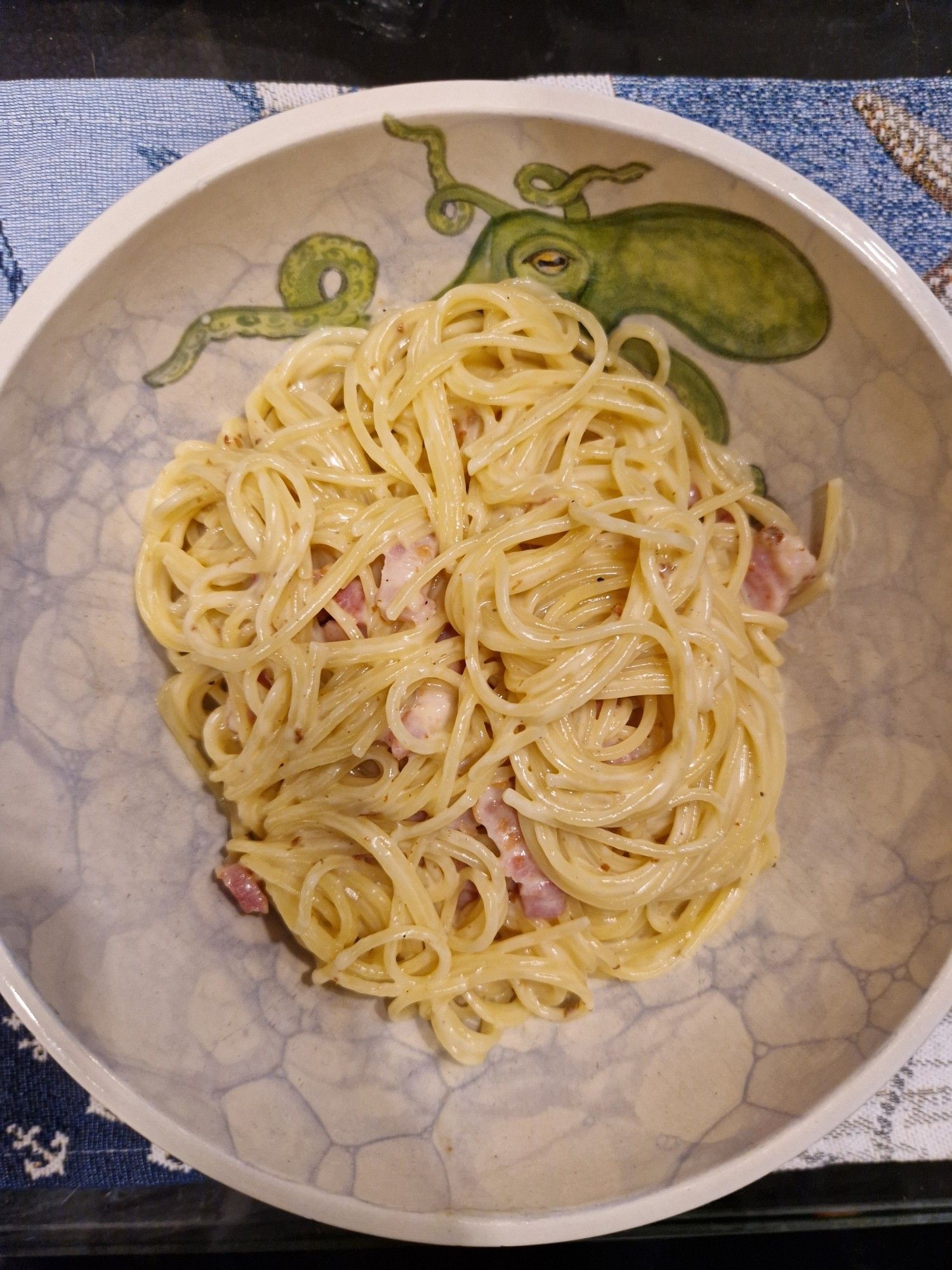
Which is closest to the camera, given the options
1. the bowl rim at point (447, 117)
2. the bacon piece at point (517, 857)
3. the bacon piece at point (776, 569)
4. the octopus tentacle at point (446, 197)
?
the bowl rim at point (447, 117)

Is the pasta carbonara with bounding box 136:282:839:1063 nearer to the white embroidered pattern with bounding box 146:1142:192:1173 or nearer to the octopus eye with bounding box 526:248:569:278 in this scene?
the octopus eye with bounding box 526:248:569:278

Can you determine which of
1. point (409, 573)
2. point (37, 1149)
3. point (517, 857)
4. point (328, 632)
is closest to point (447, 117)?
point (409, 573)

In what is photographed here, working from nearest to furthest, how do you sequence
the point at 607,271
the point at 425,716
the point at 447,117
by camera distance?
the point at 447,117
the point at 425,716
the point at 607,271

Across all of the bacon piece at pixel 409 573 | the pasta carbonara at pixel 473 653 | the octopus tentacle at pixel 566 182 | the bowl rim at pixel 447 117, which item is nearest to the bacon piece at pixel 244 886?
the pasta carbonara at pixel 473 653

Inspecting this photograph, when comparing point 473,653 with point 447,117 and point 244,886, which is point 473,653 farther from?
point 447,117

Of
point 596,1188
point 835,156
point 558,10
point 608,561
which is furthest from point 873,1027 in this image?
point 558,10

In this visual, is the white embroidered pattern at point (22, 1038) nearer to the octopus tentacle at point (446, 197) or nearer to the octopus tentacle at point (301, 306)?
the octopus tentacle at point (301, 306)

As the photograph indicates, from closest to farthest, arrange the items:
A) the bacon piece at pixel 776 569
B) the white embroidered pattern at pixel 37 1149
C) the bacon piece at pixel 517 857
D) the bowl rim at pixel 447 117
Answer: the bowl rim at pixel 447 117
the bacon piece at pixel 517 857
the bacon piece at pixel 776 569
the white embroidered pattern at pixel 37 1149

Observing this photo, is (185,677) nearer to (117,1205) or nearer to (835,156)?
(117,1205)
